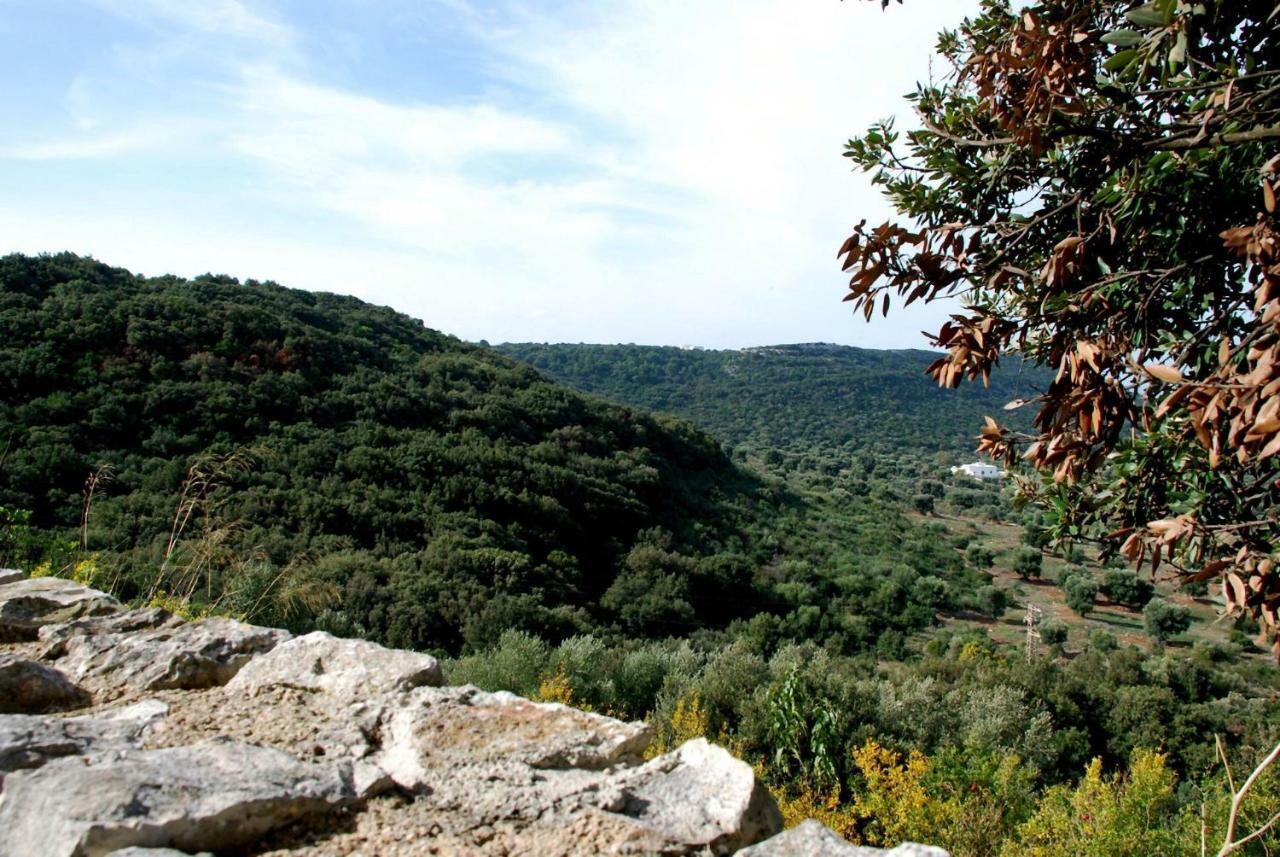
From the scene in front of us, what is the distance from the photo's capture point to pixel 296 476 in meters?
18.8

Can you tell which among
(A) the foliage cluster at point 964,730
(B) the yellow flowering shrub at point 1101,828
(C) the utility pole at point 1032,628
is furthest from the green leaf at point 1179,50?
(C) the utility pole at point 1032,628

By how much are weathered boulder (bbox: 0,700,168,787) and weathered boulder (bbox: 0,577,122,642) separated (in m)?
1.16

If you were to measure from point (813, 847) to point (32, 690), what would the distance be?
227 centimetres

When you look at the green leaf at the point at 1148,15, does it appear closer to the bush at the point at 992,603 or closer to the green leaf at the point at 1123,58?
the green leaf at the point at 1123,58

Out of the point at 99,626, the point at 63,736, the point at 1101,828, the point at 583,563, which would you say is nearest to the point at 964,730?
the point at 1101,828

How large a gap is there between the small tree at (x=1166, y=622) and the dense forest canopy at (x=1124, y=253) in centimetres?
2388

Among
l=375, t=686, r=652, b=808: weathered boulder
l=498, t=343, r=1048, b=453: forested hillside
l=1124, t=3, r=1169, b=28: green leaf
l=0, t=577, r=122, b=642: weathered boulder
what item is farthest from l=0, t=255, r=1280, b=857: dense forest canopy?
l=498, t=343, r=1048, b=453: forested hillside

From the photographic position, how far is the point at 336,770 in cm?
176

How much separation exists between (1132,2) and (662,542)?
21994 millimetres

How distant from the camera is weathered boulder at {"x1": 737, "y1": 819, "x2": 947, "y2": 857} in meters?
1.40

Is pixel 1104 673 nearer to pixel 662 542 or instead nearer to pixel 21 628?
pixel 662 542

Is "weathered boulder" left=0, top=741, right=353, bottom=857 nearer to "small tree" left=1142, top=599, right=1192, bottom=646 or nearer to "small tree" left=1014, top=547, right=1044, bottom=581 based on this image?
"small tree" left=1142, top=599, right=1192, bottom=646

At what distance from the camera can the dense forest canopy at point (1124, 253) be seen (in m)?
2.12

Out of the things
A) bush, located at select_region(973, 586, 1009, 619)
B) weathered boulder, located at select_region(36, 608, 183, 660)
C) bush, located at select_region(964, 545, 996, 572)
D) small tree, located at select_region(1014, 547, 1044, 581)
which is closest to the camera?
weathered boulder, located at select_region(36, 608, 183, 660)
